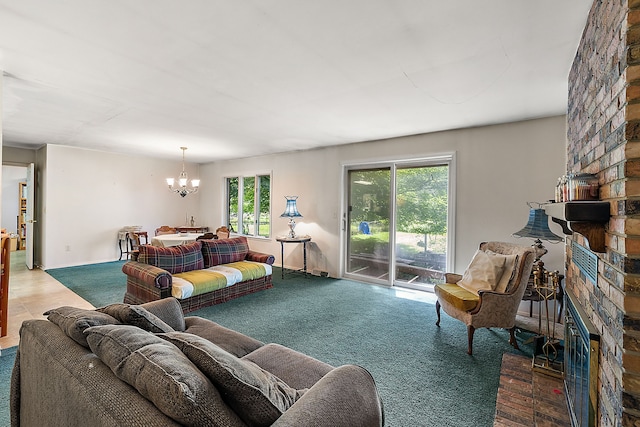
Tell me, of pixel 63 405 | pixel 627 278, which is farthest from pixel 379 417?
pixel 63 405

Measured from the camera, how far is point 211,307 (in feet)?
12.5

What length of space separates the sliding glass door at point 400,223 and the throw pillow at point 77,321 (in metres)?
4.02

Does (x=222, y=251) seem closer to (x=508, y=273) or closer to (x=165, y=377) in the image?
(x=508, y=273)

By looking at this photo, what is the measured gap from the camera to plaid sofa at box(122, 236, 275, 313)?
3.43 meters

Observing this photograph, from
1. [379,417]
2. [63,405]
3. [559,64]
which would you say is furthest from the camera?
[559,64]

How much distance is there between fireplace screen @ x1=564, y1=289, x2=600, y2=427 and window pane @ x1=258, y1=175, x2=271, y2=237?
5.42 metres

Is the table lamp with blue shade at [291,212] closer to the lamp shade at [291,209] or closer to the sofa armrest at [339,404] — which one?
the lamp shade at [291,209]

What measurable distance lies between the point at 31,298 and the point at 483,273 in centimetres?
558

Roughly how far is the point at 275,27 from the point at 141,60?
1176 millimetres

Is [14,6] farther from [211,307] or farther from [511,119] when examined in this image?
[511,119]

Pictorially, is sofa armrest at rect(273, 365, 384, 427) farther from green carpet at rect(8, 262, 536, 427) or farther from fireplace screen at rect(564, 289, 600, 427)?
fireplace screen at rect(564, 289, 600, 427)

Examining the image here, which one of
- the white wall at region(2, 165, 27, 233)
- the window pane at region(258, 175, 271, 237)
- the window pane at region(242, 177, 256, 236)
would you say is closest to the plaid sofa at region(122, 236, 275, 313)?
the window pane at region(258, 175, 271, 237)

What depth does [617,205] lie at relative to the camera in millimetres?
1145

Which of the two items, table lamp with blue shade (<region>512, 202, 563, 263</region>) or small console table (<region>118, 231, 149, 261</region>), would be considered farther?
small console table (<region>118, 231, 149, 261</region>)
